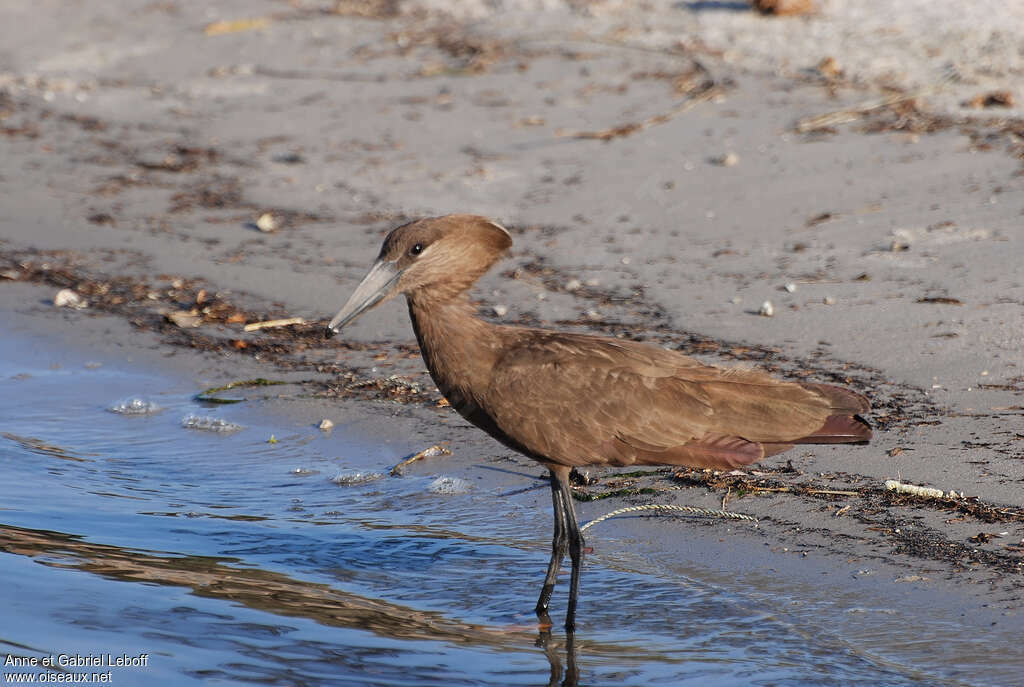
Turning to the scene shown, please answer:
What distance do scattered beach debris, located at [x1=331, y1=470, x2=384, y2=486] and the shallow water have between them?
0.02 metres

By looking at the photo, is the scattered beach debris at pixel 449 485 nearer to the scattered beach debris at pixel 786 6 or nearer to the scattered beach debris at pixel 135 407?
the scattered beach debris at pixel 135 407

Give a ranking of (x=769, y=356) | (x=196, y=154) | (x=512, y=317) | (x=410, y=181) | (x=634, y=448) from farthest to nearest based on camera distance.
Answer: (x=196, y=154)
(x=410, y=181)
(x=512, y=317)
(x=769, y=356)
(x=634, y=448)

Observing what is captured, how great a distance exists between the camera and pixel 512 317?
785 centimetres

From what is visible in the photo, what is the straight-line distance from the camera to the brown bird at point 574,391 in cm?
491

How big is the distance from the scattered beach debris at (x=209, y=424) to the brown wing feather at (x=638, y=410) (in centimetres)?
248

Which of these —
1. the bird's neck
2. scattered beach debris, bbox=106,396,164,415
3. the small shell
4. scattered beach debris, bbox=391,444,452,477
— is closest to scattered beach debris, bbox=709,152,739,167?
the small shell

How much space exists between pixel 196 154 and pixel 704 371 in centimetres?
681

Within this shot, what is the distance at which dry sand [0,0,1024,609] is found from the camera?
6.09m

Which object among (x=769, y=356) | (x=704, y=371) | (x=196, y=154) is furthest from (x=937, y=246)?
(x=196, y=154)

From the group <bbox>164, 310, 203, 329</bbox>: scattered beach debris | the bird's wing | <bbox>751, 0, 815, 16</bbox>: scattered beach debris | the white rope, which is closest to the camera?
the bird's wing

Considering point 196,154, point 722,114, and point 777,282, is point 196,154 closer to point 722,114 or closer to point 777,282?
point 722,114

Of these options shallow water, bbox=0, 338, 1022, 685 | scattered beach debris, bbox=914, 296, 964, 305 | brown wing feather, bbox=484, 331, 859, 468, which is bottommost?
shallow water, bbox=0, 338, 1022, 685

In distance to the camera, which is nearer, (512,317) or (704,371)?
(704,371)

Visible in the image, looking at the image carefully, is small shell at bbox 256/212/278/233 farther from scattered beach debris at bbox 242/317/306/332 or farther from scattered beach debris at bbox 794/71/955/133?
scattered beach debris at bbox 794/71/955/133
